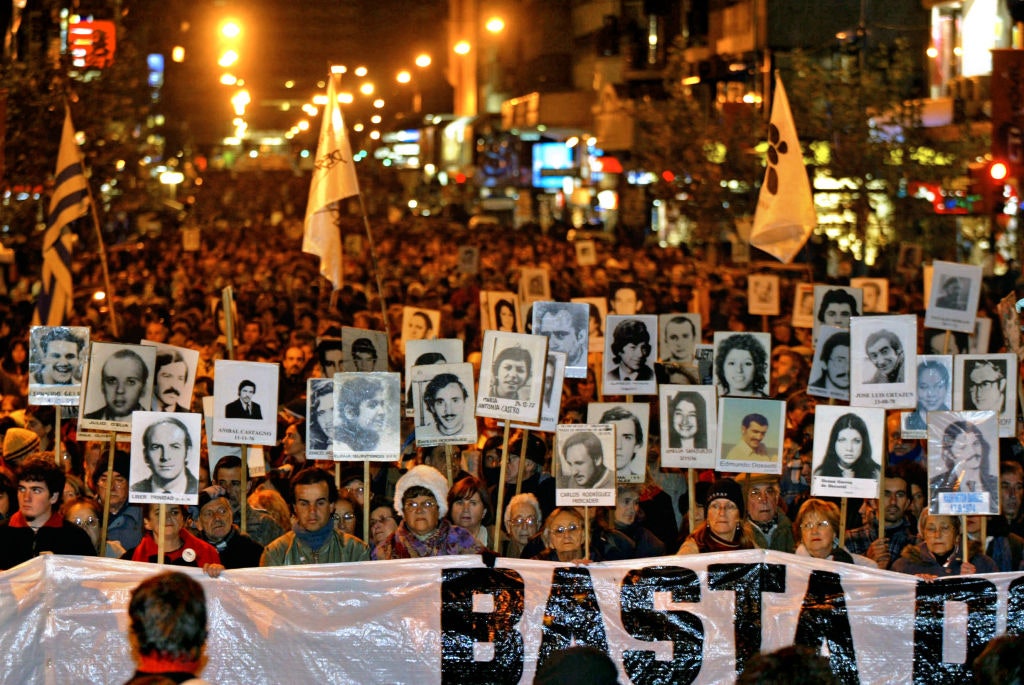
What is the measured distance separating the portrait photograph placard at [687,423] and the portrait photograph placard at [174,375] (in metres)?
2.87

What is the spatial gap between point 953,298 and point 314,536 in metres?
7.02

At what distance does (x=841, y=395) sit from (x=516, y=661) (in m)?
4.84

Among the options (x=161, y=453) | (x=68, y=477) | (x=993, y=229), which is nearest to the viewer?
(x=161, y=453)

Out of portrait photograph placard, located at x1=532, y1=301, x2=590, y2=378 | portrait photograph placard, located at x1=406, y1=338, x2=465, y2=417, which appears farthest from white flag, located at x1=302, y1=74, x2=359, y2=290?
portrait photograph placard, located at x1=406, y1=338, x2=465, y2=417

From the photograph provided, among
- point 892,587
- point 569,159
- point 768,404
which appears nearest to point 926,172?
point 768,404

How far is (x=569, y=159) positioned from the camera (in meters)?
88.6

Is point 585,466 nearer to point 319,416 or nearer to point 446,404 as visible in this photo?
point 446,404

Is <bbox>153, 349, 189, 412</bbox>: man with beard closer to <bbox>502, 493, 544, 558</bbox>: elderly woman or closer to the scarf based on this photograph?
A: the scarf

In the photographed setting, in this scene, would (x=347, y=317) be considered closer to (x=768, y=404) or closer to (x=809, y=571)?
(x=768, y=404)

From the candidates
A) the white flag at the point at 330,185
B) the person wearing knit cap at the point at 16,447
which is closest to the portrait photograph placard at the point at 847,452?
the person wearing knit cap at the point at 16,447

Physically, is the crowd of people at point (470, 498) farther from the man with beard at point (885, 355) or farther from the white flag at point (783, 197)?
the white flag at point (783, 197)

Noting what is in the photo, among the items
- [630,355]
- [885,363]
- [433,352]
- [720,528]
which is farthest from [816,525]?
[630,355]

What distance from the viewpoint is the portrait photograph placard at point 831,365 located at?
11.0 metres

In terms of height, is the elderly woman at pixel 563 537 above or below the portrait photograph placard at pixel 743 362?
below
